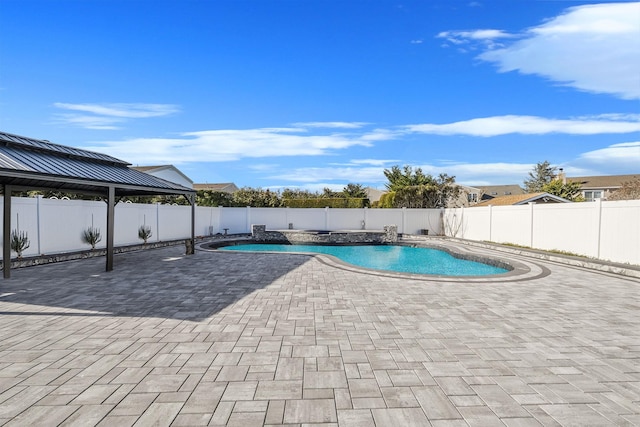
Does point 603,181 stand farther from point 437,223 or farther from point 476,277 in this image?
point 476,277

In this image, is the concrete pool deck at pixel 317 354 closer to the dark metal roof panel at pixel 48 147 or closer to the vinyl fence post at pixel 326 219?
the dark metal roof panel at pixel 48 147

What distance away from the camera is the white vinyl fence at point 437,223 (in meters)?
9.55

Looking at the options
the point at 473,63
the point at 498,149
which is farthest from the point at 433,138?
the point at 473,63

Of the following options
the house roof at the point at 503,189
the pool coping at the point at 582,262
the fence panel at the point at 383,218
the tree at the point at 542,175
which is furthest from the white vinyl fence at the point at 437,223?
the tree at the point at 542,175

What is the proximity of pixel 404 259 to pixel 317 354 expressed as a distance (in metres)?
11.3

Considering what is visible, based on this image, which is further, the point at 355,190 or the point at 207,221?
the point at 355,190

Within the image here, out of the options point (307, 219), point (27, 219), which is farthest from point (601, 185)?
point (27, 219)

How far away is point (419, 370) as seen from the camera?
3.32 meters

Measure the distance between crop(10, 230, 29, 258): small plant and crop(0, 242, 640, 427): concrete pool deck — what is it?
308 centimetres

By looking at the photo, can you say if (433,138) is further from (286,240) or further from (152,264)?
(152,264)

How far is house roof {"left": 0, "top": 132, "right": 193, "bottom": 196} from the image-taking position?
704 centimetres

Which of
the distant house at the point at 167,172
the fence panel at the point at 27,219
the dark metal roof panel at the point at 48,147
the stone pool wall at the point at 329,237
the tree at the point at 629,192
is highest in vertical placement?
the distant house at the point at 167,172

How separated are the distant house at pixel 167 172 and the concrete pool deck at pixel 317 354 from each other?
2442 centimetres

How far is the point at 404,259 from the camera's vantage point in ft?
47.2
